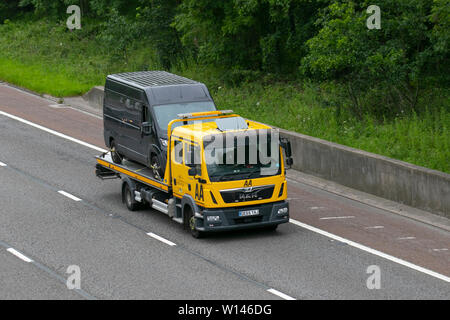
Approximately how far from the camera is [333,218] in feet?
66.8

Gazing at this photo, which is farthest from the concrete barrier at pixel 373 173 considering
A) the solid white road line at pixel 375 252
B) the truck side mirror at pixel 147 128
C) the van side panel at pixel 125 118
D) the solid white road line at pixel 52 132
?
the solid white road line at pixel 52 132

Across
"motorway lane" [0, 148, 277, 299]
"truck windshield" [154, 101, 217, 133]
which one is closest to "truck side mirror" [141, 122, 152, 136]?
"truck windshield" [154, 101, 217, 133]

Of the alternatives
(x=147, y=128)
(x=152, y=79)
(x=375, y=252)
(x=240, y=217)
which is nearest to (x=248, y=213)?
(x=240, y=217)

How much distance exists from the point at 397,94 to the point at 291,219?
26.7 feet

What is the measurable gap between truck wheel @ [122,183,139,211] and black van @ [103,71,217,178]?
741 millimetres

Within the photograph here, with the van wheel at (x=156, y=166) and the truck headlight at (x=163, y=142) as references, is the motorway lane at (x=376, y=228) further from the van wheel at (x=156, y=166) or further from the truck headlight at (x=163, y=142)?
the truck headlight at (x=163, y=142)

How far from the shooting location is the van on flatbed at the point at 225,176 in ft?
59.9

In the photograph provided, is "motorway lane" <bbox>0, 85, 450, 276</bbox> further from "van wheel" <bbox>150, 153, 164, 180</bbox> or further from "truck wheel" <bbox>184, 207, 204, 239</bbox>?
"truck wheel" <bbox>184, 207, 204, 239</bbox>

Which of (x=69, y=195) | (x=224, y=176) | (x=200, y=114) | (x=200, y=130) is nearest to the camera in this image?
(x=224, y=176)

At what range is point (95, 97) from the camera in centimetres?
3341

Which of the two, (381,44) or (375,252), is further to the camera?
(381,44)

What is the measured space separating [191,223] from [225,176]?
1.32 metres

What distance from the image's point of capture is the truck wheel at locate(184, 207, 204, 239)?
18625mm

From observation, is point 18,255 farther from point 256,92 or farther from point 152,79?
point 256,92
